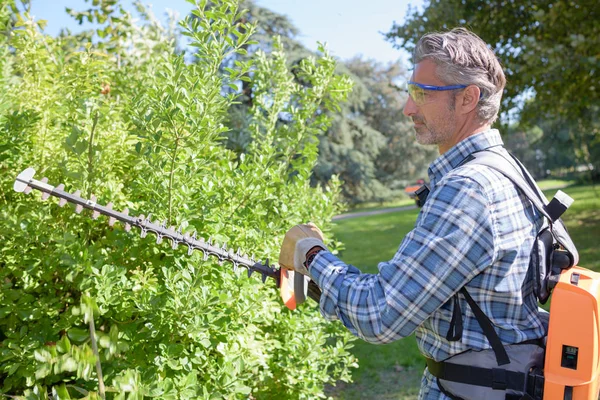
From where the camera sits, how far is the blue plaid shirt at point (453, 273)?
142cm

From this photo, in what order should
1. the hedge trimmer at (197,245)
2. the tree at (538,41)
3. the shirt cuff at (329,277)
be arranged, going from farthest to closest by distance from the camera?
the tree at (538,41) → the hedge trimmer at (197,245) → the shirt cuff at (329,277)

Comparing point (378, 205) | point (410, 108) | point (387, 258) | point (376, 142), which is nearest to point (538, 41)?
point (387, 258)

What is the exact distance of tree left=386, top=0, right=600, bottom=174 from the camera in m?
8.27

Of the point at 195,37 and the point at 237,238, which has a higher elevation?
the point at 195,37

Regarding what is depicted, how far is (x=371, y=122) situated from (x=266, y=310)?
109ft

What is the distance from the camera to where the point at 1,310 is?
7.11 ft

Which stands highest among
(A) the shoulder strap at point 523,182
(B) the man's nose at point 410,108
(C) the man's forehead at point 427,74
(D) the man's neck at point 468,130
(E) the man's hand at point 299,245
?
(C) the man's forehead at point 427,74

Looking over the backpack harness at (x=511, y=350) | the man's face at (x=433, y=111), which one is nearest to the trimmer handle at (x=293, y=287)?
the backpack harness at (x=511, y=350)

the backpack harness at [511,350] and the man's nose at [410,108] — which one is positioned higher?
the man's nose at [410,108]

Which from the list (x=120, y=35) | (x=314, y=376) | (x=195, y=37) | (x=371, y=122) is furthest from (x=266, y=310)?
(x=371, y=122)

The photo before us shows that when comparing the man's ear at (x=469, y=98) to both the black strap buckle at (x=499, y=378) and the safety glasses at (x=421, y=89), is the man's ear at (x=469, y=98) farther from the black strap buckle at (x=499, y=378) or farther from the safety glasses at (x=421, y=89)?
the black strap buckle at (x=499, y=378)

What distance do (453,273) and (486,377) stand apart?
369mm

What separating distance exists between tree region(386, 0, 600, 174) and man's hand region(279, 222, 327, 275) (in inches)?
283

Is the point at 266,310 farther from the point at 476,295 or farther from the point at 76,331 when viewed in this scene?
the point at 476,295
